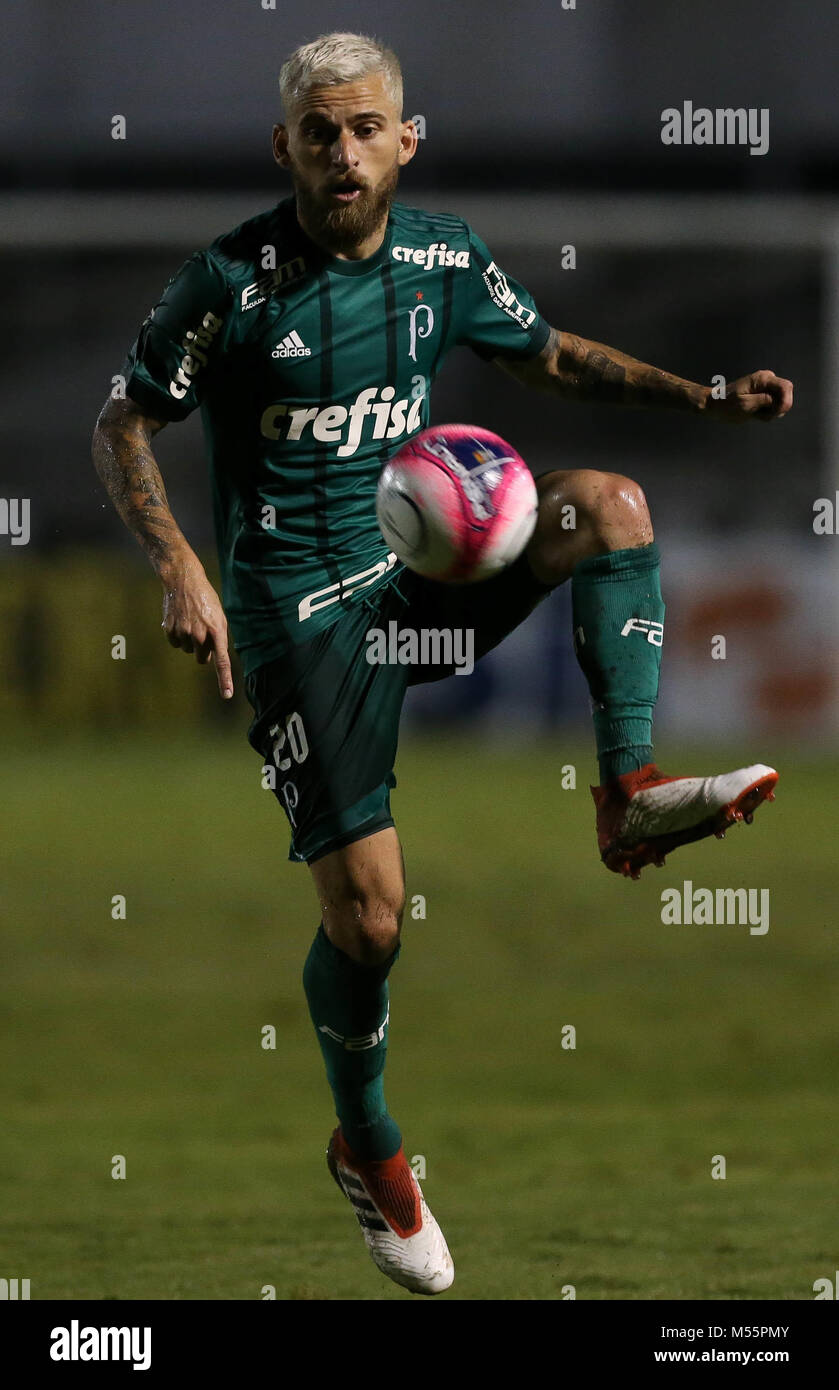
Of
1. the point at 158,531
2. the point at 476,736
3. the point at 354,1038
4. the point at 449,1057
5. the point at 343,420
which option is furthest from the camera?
the point at 476,736

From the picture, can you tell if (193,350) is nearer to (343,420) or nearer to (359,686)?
(343,420)

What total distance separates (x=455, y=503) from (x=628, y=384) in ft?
3.01

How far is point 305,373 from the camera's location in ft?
15.8

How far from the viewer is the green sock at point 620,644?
15.4ft

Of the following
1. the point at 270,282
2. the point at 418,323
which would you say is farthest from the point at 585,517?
the point at 270,282

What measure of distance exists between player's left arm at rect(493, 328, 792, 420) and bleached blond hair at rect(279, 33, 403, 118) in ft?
2.90

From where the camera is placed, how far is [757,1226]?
21.8ft

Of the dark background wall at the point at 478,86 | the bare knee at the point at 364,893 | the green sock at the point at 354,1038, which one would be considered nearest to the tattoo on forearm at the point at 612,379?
the bare knee at the point at 364,893

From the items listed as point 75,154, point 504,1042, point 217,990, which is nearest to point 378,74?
point 504,1042

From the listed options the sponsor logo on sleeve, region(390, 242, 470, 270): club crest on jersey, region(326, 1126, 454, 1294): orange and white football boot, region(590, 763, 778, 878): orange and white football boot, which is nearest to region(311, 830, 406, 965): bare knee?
region(590, 763, 778, 878): orange and white football boot

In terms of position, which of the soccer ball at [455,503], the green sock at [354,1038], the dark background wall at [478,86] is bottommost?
the green sock at [354,1038]

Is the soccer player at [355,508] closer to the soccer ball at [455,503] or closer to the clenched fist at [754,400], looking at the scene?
the clenched fist at [754,400]
